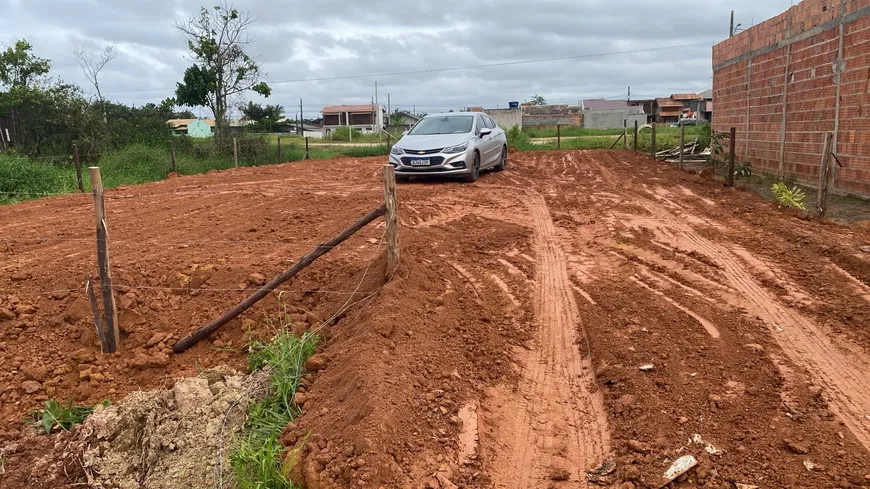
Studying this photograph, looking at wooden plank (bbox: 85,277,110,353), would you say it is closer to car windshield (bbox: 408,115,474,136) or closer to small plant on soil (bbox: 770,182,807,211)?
car windshield (bbox: 408,115,474,136)

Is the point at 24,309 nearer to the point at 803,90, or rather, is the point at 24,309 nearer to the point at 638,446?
the point at 638,446

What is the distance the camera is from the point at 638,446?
144 inches

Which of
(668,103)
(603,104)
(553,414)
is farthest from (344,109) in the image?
(553,414)

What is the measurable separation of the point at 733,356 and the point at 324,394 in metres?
2.96

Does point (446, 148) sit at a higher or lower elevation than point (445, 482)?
higher

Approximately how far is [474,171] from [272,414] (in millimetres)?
A: 9138

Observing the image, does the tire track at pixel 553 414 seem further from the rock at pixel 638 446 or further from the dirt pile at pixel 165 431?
the dirt pile at pixel 165 431

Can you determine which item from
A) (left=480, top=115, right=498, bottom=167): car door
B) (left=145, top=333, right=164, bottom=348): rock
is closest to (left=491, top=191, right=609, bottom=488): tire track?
(left=145, top=333, right=164, bottom=348): rock

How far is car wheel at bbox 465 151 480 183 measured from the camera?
12821 mm

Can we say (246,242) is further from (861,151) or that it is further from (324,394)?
(861,151)

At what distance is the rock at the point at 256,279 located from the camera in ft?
21.2

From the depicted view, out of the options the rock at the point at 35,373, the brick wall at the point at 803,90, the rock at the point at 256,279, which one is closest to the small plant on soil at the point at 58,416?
the rock at the point at 35,373

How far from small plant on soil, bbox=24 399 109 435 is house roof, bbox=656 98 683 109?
75719 millimetres

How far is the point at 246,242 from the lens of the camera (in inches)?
309
